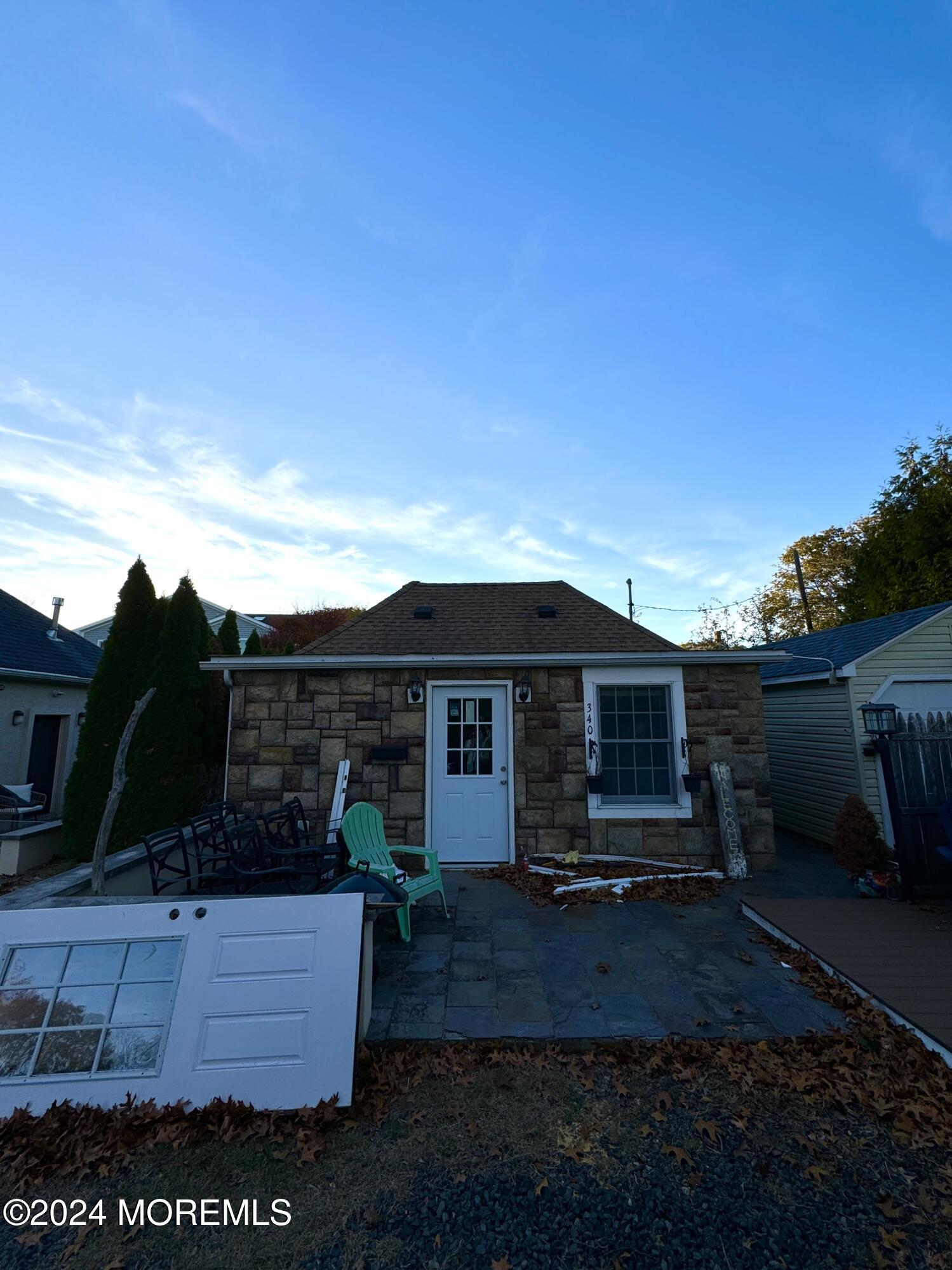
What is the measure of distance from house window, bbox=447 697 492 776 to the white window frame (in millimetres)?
1151

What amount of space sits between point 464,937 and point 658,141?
9496 mm

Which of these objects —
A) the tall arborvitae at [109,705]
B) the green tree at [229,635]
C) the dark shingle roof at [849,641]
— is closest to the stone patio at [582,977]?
the dark shingle roof at [849,641]

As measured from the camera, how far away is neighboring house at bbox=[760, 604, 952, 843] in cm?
722

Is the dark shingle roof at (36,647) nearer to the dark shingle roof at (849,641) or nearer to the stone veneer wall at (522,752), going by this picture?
the stone veneer wall at (522,752)

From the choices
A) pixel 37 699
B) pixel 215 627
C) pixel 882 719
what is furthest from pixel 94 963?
pixel 215 627

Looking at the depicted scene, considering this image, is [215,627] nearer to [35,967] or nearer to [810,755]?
[810,755]

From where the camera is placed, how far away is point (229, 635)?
37.1 feet

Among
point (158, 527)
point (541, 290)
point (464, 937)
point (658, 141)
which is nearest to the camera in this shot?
point (464, 937)

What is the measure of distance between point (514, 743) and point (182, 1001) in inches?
169

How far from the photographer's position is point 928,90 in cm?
640

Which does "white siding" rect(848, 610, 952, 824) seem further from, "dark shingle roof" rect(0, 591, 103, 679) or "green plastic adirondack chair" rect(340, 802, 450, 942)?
"dark shingle roof" rect(0, 591, 103, 679)

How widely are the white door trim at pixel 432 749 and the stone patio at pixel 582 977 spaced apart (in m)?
1.23

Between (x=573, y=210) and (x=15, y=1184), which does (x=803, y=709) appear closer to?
(x=573, y=210)

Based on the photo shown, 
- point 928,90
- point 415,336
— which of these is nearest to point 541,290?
point 415,336
